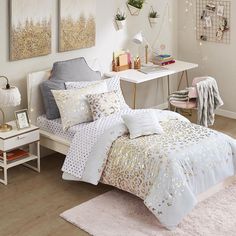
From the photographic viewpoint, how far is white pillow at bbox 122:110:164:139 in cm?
419

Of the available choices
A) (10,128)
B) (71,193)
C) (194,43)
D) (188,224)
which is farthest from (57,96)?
(194,43)

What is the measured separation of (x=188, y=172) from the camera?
3922mm

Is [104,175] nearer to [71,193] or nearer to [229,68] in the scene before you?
[71,193]

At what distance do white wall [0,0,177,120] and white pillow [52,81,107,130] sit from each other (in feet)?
1.35

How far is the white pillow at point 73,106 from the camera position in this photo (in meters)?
4.64

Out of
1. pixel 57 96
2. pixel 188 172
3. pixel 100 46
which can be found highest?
pixel 100 46

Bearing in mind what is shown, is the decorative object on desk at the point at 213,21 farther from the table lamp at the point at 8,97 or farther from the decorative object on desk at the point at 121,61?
the table lamp at the point at 8,97

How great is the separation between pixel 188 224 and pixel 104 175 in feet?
2.64

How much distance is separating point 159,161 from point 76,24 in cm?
197

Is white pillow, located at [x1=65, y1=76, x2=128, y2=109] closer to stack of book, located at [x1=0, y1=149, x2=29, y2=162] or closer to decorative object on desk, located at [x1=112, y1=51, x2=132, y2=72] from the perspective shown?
decorative object on desk, located at [x1=112, y1=51, x2=132, y2=72]

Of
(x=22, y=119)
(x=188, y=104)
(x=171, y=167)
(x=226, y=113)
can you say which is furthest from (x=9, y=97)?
(x=226, y=113)

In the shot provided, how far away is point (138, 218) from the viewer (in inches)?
155

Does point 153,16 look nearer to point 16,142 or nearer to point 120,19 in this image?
point 120,19

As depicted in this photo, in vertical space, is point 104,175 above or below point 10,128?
below
